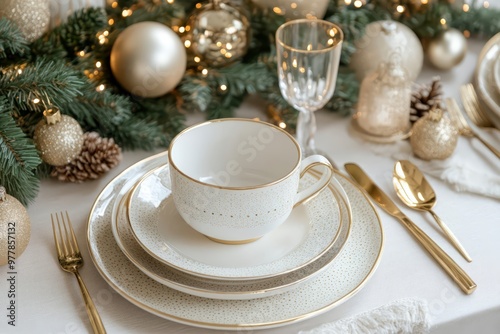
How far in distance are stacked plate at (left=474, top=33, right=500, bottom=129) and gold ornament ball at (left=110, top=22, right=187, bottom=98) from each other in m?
0.46

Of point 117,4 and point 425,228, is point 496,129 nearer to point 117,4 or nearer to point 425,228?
point 425,228

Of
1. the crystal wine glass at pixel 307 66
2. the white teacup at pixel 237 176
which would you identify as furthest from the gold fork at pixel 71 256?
the crystal wine glass at pixel 307 66

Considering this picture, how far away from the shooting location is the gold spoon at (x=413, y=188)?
80 centimetres

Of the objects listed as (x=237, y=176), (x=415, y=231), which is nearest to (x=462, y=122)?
(x=415, y=231)

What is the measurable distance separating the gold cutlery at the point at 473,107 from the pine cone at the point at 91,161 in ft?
1.74

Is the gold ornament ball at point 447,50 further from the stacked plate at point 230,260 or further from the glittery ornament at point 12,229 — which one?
the glittery ornament at point 12,229

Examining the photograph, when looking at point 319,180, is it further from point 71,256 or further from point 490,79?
point 490,79

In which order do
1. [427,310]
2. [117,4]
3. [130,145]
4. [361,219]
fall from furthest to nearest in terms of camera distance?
1. [117,4]
2. [130,145]
3. [361,219]
4. [427,310]

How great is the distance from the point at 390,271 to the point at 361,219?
7 cm

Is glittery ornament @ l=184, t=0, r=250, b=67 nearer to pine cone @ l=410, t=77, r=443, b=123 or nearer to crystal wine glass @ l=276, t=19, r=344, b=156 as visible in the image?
crystal wine glass @ l=276, t=19, r=344, b=156

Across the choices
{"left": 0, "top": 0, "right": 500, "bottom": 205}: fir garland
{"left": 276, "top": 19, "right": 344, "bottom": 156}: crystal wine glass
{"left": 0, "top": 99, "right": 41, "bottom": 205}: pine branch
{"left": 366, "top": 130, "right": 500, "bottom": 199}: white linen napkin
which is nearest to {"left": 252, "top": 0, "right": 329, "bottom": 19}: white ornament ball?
{"left": 0, "top": 0, "right": 500, "bottom": 205}: fir garland

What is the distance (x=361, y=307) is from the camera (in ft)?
2.16

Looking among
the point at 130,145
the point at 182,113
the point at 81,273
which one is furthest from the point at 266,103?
the point at 81,273

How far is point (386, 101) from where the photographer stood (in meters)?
0.93
